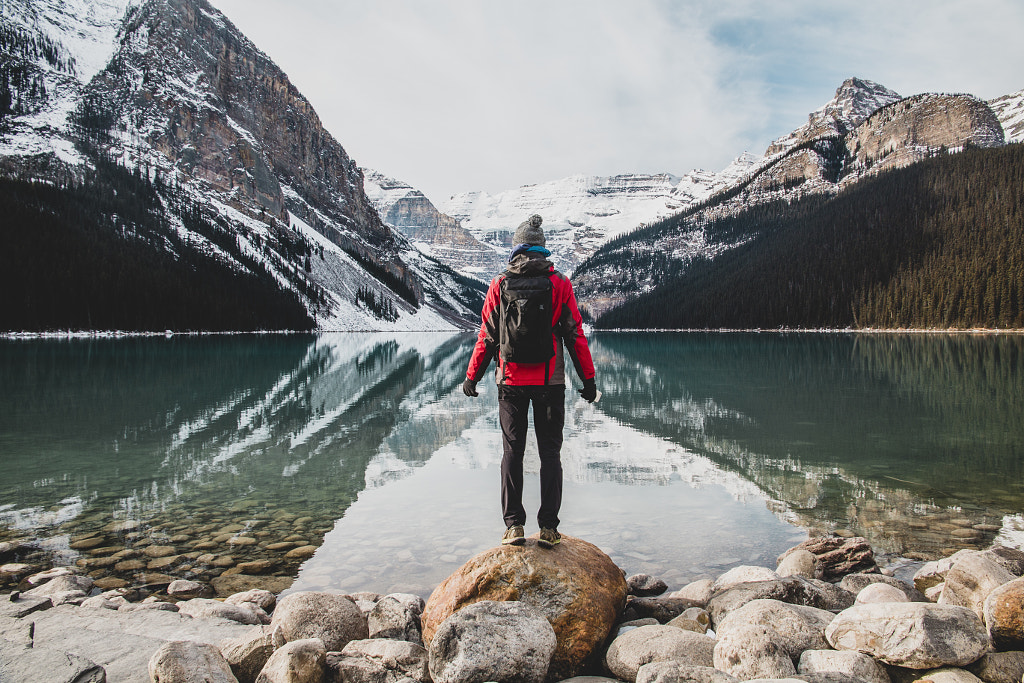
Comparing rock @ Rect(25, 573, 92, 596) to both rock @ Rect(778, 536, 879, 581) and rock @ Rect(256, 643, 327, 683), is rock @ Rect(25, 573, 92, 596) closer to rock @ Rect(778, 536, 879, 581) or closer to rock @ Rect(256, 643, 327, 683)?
rock @ Rect(256, 643, 327, 683)

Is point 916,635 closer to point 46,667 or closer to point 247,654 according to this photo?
point 247,654

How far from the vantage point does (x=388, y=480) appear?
12.6 metres

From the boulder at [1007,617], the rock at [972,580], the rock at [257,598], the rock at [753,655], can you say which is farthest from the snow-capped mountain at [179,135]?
the boulder at [1007,617]

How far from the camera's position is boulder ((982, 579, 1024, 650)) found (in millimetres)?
4305

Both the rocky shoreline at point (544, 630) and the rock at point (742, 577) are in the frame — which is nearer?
the rocky shoreline at point (544, 630)

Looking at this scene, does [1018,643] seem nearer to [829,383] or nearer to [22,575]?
[22,575]

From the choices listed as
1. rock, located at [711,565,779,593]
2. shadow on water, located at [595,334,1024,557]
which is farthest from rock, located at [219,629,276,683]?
shadow on water, located at [595,334,1024,557]

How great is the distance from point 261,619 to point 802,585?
575 cm

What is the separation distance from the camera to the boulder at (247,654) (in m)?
4.56

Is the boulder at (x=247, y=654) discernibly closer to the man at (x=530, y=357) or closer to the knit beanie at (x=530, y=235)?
the man at (x=530, y=357)

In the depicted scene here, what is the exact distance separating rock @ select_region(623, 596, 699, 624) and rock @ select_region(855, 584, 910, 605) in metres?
1.72

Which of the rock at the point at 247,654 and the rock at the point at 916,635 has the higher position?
the rock at the point at 916,635

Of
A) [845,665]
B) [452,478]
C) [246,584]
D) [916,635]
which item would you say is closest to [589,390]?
[845,665]

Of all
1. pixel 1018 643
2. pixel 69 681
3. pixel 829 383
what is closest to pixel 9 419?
pixel 69 681
